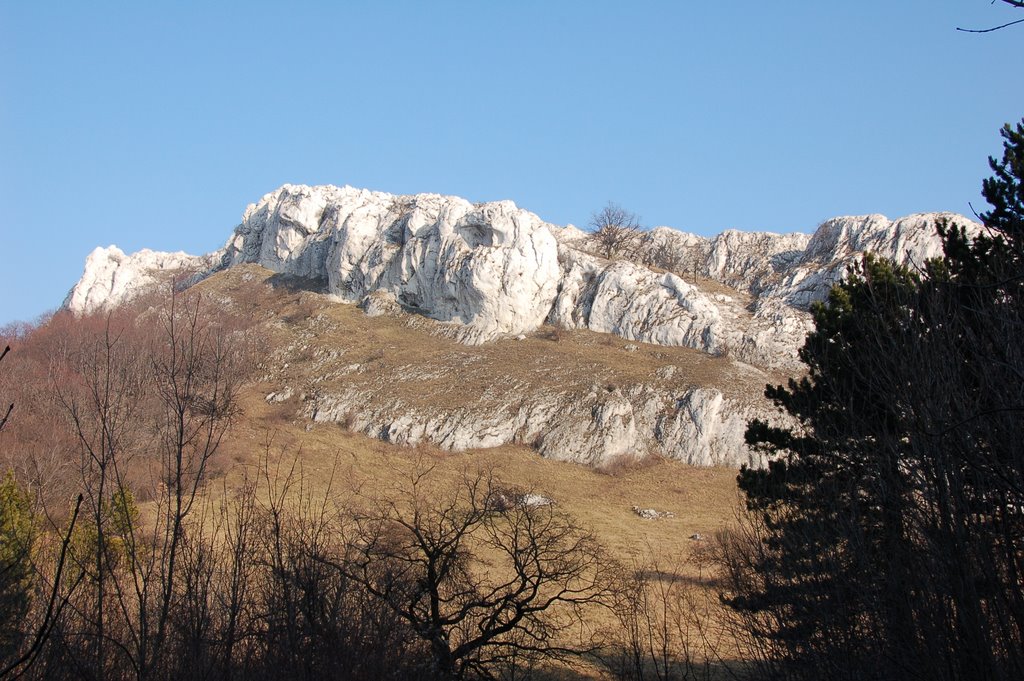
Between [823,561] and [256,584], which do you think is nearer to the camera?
[823,561]

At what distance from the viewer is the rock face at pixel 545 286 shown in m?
49.2

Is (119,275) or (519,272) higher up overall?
(119,275)

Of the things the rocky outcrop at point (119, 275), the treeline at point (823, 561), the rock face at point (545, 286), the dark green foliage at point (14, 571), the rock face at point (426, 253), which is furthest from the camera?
the rocky outcrop at point (119, 275)

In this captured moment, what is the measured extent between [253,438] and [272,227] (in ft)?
146

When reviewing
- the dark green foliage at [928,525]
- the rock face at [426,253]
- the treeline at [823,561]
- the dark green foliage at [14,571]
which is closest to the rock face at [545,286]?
the rock face at [426,253]

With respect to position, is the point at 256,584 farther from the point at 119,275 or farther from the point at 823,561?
the point at 119,275

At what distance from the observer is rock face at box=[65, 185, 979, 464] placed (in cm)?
4919

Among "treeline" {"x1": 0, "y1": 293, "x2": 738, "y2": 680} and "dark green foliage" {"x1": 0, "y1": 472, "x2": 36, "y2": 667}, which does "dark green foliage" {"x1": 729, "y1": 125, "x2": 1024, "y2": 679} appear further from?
"dark green foliage" {"x1": 0, "y1": 472, "x2": 36, "y2": 667}

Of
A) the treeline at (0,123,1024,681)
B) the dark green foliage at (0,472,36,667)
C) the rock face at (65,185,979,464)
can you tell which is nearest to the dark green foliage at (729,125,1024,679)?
the treeline at (0,123,1024,681)

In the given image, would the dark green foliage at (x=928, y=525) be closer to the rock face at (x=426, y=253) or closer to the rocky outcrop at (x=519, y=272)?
the rocky outcrop at (x=519, y=272)

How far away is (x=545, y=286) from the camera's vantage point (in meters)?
67.1

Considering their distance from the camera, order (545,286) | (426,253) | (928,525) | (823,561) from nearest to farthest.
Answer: (928,525) → (823,561) → (545,286) → (426,253)

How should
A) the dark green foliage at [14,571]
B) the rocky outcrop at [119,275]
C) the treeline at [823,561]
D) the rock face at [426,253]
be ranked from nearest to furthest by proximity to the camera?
1. the treeline at [823,561]
2. the dark green foliage at [14,571]
3. the rock face at [426,253]
4. the rocky outcrop at [119,275]

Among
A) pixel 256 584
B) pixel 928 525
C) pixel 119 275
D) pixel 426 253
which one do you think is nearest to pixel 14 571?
pixel 256 584
